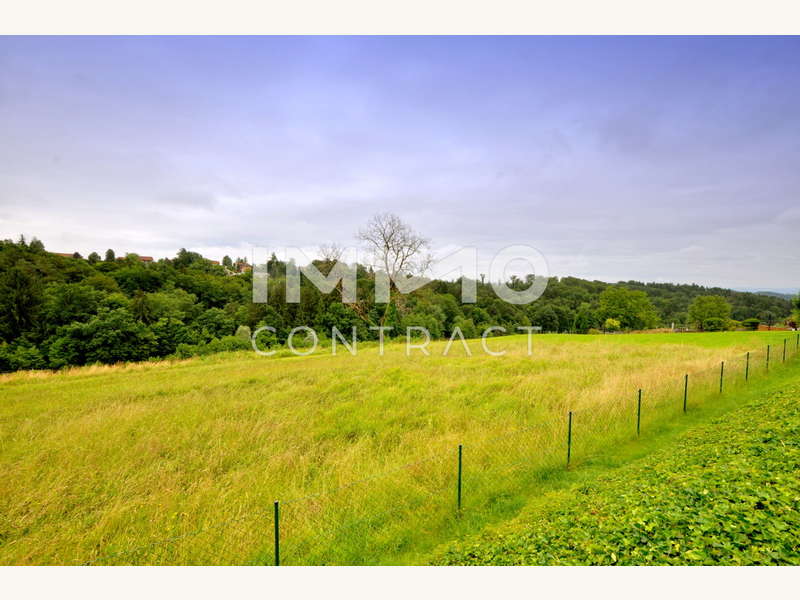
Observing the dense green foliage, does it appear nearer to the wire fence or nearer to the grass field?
the grass field

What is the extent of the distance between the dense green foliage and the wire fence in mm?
16615

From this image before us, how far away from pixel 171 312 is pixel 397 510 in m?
48.5

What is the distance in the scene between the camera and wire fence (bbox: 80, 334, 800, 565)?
4.86m

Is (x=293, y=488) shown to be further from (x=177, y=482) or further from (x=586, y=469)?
(x=586, y=469)

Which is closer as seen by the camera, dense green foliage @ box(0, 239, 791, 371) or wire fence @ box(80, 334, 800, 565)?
wire fence @ box(80, 334, 800, 565)

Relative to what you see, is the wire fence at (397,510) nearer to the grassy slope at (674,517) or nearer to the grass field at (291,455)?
the grass field at (291,455)

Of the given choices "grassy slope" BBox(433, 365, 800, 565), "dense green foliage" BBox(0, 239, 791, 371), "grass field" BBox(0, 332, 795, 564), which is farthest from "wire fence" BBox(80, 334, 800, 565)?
"dense green foliage" BBox(0, 239, 791, 371)

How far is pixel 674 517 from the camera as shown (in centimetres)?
446

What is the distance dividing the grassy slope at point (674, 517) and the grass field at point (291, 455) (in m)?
0.88

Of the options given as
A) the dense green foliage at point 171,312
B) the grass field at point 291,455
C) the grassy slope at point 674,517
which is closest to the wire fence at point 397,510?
the grass field at point 291,455

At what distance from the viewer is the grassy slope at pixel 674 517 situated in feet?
12.8

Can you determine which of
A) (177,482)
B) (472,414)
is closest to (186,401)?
(177,482)

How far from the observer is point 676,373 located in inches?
558

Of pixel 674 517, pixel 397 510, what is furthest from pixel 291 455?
pixel 674 517
